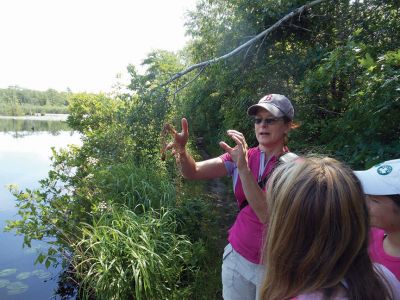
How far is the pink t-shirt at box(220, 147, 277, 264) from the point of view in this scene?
159 cm

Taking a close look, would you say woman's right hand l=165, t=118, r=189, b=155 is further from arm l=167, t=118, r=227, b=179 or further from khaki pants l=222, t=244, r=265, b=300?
khaki pants l=222, t=244, r=265, b=300

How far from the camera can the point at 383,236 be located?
52.2 inches

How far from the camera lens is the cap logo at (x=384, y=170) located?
46.8 inches

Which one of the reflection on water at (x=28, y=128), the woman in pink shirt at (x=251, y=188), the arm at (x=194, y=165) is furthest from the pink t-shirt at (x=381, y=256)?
the reflection on water at (x=28, y=128)

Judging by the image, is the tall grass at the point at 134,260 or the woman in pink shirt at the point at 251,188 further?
the tall grass at the point at 134,260

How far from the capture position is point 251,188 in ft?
4.89

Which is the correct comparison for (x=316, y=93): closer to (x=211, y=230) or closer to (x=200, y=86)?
(x=211, y=230)

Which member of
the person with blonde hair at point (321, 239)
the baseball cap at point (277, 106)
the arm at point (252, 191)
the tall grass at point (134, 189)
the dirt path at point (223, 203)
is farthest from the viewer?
the dirt path at point (223, 203)

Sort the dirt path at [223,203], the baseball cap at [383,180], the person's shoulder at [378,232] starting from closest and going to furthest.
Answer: the baseball cap at [383,180] → the person's shoulder at [378,232] → the dirt path at [223,203]

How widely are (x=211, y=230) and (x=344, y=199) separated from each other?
3698 millimetres

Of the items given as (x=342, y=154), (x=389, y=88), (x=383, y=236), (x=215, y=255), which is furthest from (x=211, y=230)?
(x=383, y=236)

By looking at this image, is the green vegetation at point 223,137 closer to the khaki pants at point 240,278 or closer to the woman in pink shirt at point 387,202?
the woman in pink shirt at point 387,202

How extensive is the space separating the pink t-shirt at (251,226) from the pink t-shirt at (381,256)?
483mm

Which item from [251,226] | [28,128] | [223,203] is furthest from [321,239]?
[28,128]
